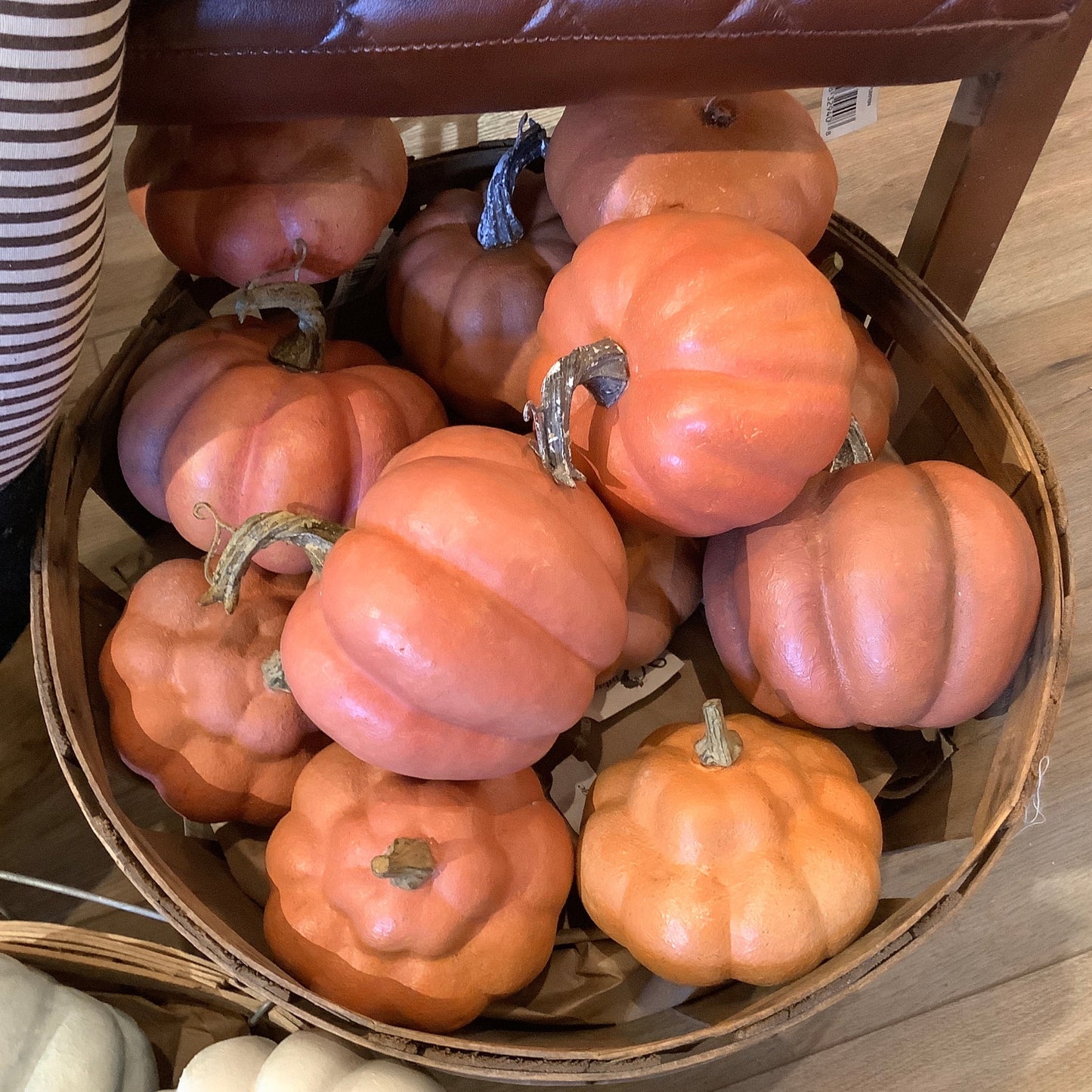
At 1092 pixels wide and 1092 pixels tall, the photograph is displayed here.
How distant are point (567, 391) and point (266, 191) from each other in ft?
1.23

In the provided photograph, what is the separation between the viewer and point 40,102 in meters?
0.49

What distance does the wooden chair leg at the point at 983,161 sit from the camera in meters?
0.73

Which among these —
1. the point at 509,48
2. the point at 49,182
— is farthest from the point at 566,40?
the point at 49,182

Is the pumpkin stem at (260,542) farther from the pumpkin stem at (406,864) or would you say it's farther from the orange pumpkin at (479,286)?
the orange pumpkin at (479,286)

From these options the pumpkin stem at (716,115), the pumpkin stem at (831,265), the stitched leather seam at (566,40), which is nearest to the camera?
the stitched leather seam at (566,40)

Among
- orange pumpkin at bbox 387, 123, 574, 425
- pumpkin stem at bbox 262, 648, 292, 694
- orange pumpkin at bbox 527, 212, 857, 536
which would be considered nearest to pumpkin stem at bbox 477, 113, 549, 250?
orange pumpkin at bbox 387, 123, 574, 425

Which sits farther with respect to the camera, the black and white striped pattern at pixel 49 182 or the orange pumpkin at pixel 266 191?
the orange pumpkin at pixel 266 191

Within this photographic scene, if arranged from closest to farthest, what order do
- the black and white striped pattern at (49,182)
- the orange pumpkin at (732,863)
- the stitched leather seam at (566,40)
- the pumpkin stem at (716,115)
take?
1. the black and white striped pattern at (49,182)
2. the stitched leather seam at (566,40)
3. the orange pumpkin at (732,863)
4. the pumpkin stem at (716,115)

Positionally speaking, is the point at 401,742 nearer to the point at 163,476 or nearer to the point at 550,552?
the point at 550,552

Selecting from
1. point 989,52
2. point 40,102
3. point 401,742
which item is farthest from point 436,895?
point 989,52

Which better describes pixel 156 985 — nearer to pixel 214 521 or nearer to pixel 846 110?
pixel 214 521

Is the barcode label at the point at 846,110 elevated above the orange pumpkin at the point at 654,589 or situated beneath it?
elevated above

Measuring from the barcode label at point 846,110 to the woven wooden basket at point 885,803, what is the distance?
0.43 feet

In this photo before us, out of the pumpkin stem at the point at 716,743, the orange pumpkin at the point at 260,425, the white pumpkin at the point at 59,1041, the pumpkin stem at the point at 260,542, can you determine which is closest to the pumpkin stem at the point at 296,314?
the orange pumpkin at the point at 260,425
